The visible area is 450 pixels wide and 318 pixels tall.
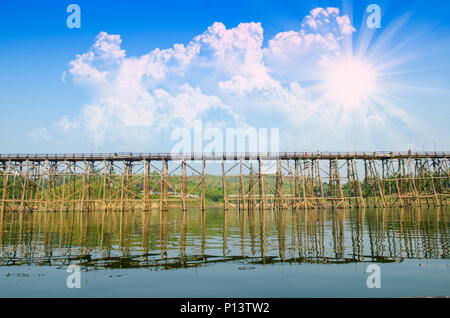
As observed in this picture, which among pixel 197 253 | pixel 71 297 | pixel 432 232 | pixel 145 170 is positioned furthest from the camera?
pixel 145 170

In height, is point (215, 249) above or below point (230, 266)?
above

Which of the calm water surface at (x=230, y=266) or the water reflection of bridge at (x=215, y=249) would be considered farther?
the water reflection of bridge at (x=215, y=249)

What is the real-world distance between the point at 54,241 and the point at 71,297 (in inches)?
371

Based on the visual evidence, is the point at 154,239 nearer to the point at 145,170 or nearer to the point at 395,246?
the point at 395,246

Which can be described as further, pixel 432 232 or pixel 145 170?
pixel 145 170

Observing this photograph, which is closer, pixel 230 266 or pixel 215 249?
pixel 230 266

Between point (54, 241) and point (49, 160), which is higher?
point (49, 160)

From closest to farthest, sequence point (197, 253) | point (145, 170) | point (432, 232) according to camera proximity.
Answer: point (197, 253) → point (432, 232) → point (145, 170)

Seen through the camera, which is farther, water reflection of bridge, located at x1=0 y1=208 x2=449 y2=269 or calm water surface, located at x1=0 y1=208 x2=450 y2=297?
water reflection of bridge, located at x1=0 y1=208 x2=449 y2=269

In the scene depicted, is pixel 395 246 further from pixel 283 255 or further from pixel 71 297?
pixel 71 297

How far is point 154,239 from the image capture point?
15.5 m

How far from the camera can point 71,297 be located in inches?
269
